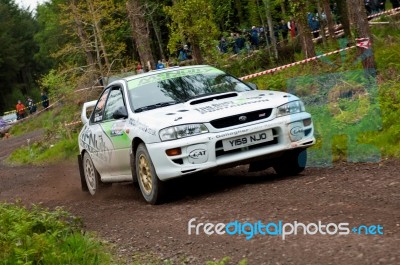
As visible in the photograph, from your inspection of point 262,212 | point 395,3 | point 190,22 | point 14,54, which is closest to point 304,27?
point 190,22

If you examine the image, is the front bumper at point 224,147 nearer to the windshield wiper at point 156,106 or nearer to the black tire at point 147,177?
the black tire at point 147,177

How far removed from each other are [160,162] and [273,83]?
25.9 ft

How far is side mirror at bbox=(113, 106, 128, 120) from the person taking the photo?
322 inches

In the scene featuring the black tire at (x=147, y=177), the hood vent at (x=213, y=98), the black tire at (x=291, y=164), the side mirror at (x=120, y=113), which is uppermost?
the side mirror at (x=120, y=113)

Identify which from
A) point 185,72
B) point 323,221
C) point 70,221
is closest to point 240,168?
point 185,72

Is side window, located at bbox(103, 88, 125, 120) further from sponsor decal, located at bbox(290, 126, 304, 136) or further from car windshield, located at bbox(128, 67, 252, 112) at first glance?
sponsor decal, located at bbox(290, 126, 304, 136)

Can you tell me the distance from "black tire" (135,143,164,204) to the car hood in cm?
38

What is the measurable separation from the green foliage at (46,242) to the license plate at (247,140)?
1868 mm

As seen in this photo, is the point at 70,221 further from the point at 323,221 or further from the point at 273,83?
the point at 273,83

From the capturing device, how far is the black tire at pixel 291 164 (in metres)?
8.14

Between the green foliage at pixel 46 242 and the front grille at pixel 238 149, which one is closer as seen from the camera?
the green foliage at pixel 46 242

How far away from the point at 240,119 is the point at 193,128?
1.82ft

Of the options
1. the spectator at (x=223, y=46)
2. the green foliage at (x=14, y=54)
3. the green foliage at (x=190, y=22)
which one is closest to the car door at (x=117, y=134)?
the green foliage at (x=190, y=22)

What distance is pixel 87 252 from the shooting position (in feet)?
17.5
